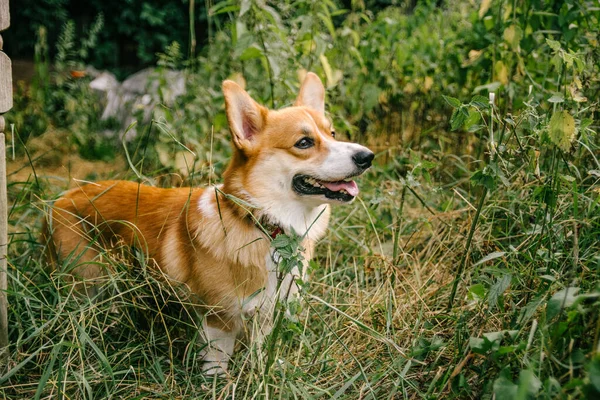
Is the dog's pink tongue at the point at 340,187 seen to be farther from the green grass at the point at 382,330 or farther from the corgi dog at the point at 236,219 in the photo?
the green grass at the point at 382,330

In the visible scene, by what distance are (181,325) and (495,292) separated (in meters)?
1.28

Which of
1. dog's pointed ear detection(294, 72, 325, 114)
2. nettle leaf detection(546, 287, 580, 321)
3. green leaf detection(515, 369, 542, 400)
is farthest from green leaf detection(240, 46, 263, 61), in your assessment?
green leaf detection(515, 369, 542, 400)

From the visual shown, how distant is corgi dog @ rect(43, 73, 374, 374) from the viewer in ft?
6.88

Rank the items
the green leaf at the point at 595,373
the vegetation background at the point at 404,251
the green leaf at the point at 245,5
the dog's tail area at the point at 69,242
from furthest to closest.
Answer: the green leaf at the point at 245,5, the dog's tail area at the point at 69,242, the vegetation background at the point at 404,251, the green leaf at the point at 595,373

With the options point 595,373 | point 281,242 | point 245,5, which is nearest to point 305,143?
point 281,242

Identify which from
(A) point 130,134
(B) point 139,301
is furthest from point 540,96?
(A) point 130,134

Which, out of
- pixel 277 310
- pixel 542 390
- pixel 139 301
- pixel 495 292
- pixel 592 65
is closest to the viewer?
pixel 542 390

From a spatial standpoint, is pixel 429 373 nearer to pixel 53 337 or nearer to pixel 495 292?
pixel 495 292

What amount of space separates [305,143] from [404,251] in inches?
27.9

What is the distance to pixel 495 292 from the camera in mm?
1658

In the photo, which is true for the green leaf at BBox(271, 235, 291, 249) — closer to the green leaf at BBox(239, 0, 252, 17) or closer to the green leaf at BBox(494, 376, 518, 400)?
the green leaf at BBox(494, 376, 518, 400)

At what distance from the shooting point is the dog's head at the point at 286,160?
2.12m

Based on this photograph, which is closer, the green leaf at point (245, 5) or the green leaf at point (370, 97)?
the green leaf at point (245, 5)

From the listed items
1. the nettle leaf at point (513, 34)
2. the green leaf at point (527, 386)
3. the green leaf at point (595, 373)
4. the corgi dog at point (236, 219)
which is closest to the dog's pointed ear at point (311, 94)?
the corgi dog at point (236, 219)
